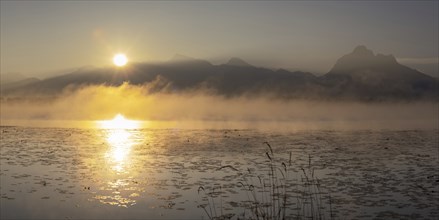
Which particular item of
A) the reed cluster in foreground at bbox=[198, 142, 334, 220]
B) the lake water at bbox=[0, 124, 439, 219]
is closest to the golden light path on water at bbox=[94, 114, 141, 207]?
the lake water at bbox=[0, 124, 439, 219]

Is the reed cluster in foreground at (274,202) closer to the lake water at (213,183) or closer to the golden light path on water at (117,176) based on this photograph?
the lake water at (213,183)

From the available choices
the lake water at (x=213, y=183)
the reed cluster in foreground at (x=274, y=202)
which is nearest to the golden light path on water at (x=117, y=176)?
the lake water at (x=213, y=183)

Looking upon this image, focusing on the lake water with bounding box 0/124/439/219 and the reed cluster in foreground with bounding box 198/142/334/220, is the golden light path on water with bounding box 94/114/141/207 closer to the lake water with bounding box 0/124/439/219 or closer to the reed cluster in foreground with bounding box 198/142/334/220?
the lake water with bounding box 0/124/439/219

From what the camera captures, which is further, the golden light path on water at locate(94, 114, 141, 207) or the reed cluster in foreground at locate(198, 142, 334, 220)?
the golden light path on water at locate(94, 114, 141, 207)

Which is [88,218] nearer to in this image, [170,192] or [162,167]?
[170,192]

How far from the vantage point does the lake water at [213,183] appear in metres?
19.1

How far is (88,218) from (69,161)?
17.2 metres

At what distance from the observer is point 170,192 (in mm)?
23000

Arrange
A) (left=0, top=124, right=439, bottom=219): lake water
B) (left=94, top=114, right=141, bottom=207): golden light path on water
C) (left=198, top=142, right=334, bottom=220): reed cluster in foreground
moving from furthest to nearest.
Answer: (left=94, top=114, right=141, bottom=207): golden light path on water → (left=0, top=124, right=439, bottom=219): lake water → (left=198, top=142, right=334, bottom=220): reed cluster in foreground

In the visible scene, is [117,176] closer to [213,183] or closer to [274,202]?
[213,183]

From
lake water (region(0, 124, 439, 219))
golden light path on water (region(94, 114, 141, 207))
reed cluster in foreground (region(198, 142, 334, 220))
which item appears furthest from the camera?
golden light path on water (region(94, 114, 141, 207))

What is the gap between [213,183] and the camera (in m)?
24.8

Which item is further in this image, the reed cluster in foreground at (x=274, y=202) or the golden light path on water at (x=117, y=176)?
the golden light path on water at (x=117, y=176)

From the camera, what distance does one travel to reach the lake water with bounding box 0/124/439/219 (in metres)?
19.1
